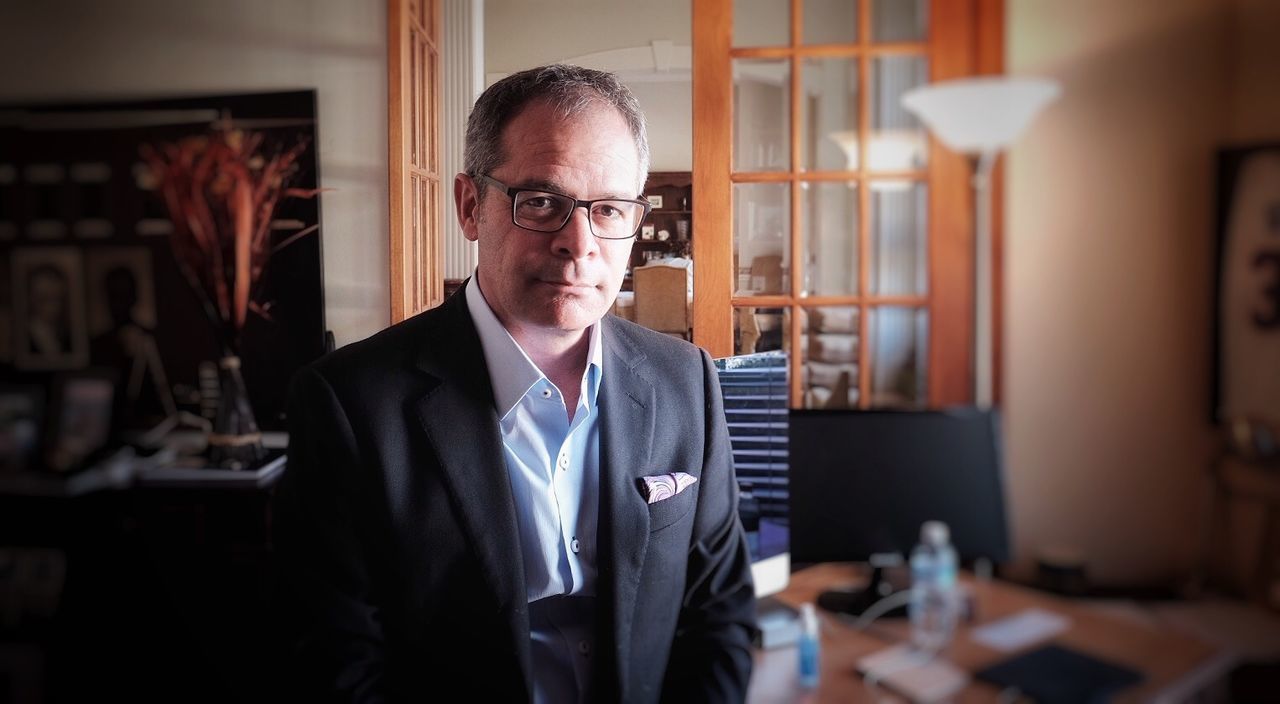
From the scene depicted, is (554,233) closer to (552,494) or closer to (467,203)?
(467,203)

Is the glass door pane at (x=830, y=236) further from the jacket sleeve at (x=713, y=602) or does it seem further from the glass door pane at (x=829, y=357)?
the jacket sleeve at (x=713, y=602)

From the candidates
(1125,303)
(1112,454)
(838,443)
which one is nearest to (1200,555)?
(1112,454)

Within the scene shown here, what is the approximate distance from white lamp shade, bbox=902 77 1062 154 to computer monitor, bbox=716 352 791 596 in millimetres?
342

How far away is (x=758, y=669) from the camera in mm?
822

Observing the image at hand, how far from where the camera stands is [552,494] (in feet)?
2.21

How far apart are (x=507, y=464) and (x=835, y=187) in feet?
1.69

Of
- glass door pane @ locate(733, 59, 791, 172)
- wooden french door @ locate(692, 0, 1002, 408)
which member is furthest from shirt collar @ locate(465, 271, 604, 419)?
glass door pane @ locate(733, 59, 791, 172)

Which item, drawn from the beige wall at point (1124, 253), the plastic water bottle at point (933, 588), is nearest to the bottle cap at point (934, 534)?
the plastic water bottle at point (933, 588)

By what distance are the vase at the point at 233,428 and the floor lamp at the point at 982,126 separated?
2.73 ft

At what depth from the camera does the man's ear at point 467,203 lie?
0.65m

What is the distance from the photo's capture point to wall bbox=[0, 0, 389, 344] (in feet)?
2.27

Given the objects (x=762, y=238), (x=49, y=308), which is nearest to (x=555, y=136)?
(x=762, y=238)

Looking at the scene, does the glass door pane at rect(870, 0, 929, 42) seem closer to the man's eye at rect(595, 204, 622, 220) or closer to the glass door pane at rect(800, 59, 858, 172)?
the glass door pane at rect(800, 59, 858, 172)

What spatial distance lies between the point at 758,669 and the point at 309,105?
89cm
